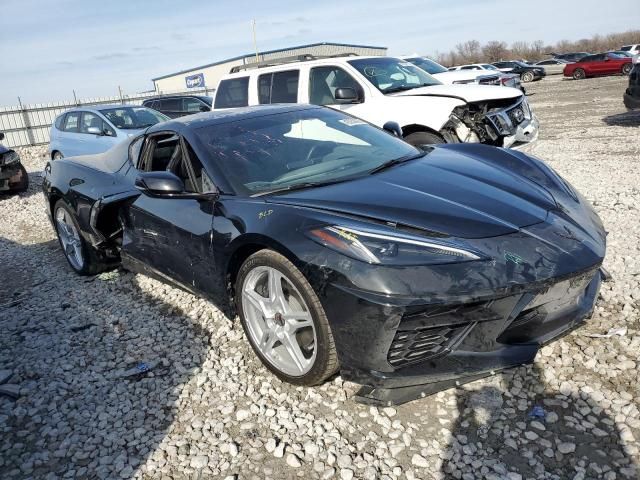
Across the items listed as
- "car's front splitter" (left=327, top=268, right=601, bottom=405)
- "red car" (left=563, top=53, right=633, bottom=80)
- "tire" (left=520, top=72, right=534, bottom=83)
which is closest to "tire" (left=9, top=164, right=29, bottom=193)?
"car's front splitter" (left=327, top=268, right=601, bottom=405)

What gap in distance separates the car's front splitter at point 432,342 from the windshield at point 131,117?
8.94 meters

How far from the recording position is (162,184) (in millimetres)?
3043

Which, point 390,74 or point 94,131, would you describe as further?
point 94,131

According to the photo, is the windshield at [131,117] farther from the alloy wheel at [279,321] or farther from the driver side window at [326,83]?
the alloy wheel at [279,321]

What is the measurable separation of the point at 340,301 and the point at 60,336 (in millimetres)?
2469

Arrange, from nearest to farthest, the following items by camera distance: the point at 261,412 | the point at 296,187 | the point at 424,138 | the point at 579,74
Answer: the point at 261,412 < the point at 296,187 < the point at 424,138 < the point at 579,74

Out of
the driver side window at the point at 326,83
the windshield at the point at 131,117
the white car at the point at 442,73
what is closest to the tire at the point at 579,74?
the white car at the point at 442,73

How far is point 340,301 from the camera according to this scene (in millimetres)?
2258

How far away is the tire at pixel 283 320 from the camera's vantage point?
7.97ft

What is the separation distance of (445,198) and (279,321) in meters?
1.10

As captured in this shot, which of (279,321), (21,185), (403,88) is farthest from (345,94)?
(21,185)

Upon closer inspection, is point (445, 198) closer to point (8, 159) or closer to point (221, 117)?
point (221, 117)

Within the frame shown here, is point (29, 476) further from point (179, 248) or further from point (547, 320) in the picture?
point (547, 320)

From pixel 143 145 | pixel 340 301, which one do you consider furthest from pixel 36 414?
pixel 143 145
